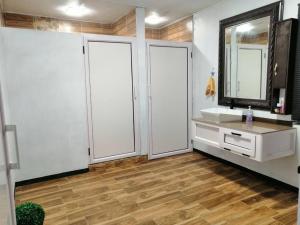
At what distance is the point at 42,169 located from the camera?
312 cm

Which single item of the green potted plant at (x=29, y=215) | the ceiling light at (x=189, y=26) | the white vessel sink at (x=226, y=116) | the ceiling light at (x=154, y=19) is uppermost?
the ceiling light at (x=154, y=19)

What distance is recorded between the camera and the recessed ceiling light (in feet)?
11.5

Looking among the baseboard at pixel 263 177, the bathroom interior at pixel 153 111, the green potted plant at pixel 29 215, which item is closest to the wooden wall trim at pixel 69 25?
the bathroom interior at pixel 153 111

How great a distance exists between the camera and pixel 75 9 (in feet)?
12.1

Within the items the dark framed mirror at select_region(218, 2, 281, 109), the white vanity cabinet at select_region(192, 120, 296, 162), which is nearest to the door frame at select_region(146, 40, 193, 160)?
the dark framed mirror at select_region(218, 2, 281, 109)

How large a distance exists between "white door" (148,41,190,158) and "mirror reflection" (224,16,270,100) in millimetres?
854

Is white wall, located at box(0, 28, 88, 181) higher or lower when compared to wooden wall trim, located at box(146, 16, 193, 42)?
lower

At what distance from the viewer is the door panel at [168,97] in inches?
151

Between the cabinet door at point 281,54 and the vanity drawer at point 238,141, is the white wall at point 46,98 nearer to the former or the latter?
the vanity drawer at point 238,141

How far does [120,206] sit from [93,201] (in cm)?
34

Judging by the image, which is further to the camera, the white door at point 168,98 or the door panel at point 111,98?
the white door at point 168,98

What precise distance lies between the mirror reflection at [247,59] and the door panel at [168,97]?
2.82 feet

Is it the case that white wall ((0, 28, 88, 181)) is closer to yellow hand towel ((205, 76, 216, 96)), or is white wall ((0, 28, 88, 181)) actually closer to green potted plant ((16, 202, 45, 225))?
green potted plant ((16, 202, 45, 225))

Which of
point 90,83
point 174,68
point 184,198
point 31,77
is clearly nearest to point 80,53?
point 90,83
